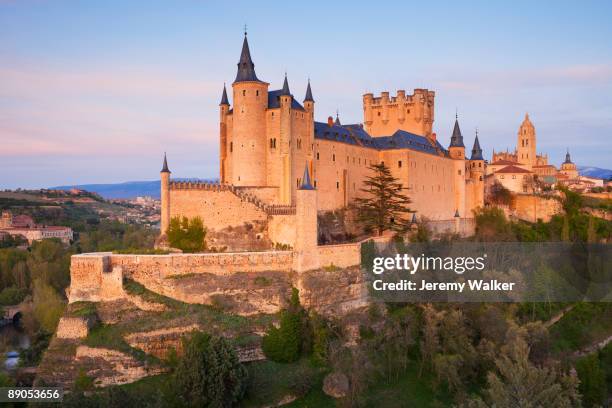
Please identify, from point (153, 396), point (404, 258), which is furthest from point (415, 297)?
point (153, 396)

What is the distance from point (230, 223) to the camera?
111 ft

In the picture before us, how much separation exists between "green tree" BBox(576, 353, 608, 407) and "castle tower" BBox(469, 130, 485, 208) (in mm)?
27041

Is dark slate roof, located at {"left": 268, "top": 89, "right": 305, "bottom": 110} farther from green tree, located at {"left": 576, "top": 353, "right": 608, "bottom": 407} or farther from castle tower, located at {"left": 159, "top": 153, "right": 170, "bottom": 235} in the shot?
green tree, located at {"left": 576, "top": 353, "right": 608, "bottom": 407}

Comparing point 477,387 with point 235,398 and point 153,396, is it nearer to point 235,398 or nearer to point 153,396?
point 235,398

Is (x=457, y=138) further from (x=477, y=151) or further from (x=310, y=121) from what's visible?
(x=310, y=121)

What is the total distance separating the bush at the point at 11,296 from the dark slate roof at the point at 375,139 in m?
29.8

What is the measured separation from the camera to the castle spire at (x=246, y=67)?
3575 cm

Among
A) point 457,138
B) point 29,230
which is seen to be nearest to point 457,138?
point 457,138

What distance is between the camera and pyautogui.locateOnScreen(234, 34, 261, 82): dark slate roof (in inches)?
1407

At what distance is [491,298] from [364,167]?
14.0 meters

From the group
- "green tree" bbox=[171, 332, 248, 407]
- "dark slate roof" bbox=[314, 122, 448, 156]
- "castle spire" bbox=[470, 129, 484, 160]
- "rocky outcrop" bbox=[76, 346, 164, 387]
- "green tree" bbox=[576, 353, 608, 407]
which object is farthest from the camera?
"castle spire" bbox=[470, 129, 484, 160]

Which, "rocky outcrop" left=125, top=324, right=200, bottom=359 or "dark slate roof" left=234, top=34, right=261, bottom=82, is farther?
"dark slate roof" left=234, top=34, right=261, bottom=82

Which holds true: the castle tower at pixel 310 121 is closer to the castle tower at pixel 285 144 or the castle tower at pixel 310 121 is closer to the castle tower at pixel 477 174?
the castle tower at pixel 285 144

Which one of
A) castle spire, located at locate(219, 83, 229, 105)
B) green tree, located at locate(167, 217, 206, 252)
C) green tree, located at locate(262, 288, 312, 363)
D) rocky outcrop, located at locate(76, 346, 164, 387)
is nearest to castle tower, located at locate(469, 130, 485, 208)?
castle spire, located at locate(219, 83, 229, 105)
